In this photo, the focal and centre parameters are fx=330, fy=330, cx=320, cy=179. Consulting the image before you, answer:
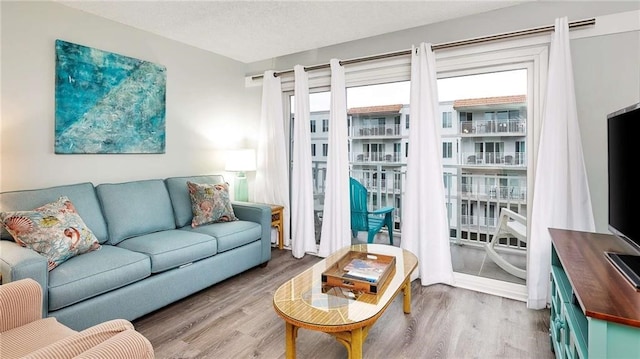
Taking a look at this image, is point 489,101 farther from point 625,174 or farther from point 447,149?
point 625,174

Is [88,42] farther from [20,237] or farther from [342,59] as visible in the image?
[342,59]

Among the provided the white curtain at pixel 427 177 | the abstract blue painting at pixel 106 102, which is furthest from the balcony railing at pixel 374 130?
the abstract blue painting at pixel 106 102

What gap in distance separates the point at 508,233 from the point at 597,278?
5.53 ft

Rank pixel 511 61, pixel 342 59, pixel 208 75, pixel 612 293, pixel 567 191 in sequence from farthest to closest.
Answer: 1. pixel 208 75
2. pixel 342 59
3. pixel 511 61
4. pixel 567 191
5. pixel 612 293

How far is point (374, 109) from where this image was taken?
3.52m

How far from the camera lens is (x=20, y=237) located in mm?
2037

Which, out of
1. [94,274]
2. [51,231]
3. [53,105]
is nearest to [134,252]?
[94,274]

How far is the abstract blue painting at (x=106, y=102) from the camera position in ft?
8.77

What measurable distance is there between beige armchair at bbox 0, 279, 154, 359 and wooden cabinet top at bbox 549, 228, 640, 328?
58.2 inches

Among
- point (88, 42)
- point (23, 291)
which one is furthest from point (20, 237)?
point (88, 42)

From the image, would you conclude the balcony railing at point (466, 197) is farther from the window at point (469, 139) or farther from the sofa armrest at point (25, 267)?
the sofa armrest at point (25, 267)

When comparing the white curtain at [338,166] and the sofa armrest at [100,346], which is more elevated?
the white curtain at [338,166]

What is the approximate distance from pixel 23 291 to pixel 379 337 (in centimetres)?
192

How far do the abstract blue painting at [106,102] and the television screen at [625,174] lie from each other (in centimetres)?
356
